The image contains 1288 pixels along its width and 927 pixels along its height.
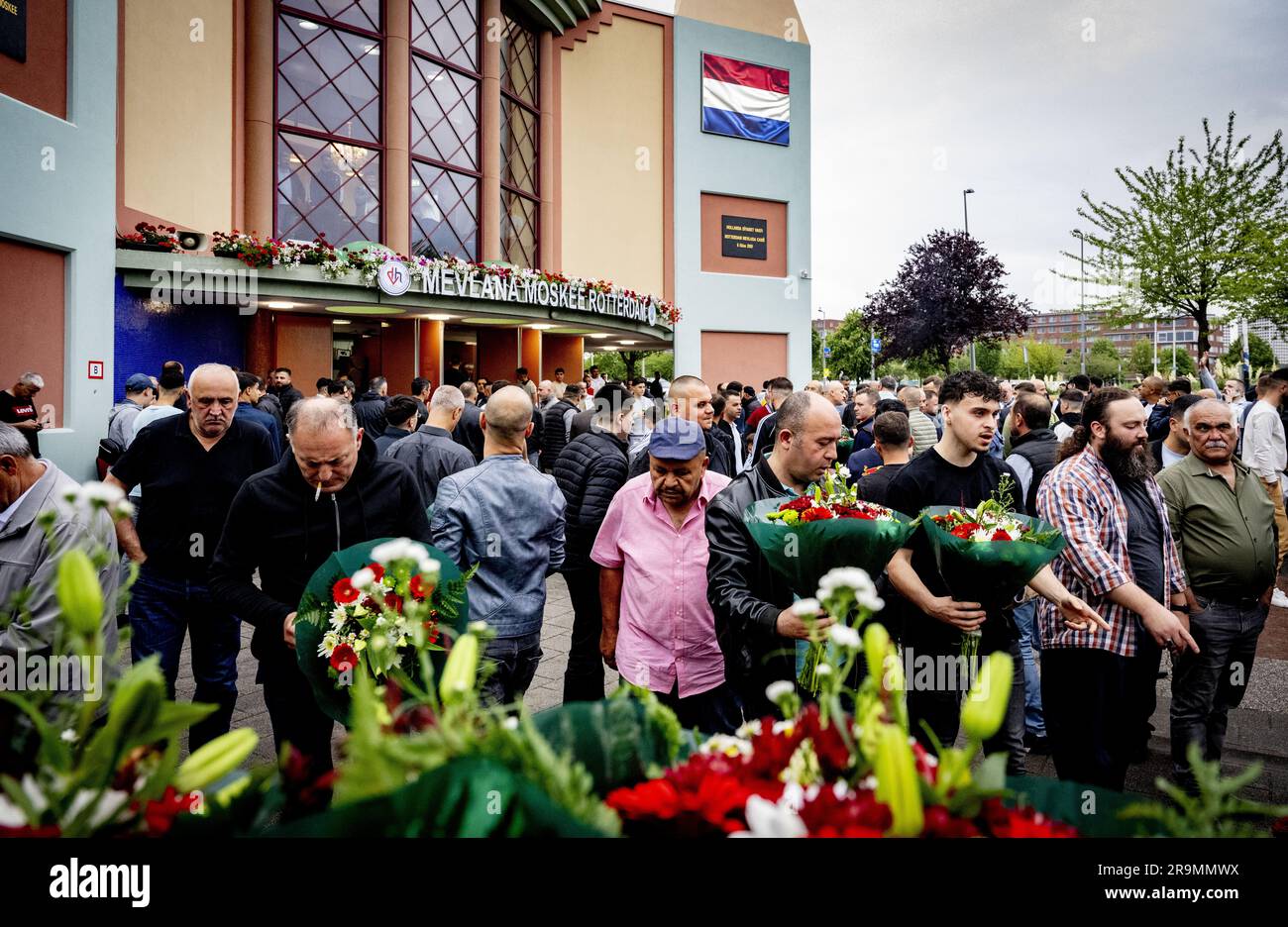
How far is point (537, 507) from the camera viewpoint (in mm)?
4023

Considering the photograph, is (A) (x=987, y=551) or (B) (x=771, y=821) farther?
(A) (x=987, y=551)

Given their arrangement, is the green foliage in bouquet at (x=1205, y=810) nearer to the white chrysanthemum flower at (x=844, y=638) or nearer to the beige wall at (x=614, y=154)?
the white chrysanthemum flower at (x=844, y=638)

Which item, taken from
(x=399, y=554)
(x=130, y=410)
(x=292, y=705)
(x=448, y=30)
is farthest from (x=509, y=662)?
(x=448, y=30)

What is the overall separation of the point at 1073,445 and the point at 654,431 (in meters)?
2.45

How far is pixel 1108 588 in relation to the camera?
356cm

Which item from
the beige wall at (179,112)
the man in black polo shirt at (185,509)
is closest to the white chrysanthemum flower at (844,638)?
the man in black polo shirt at (185,509)

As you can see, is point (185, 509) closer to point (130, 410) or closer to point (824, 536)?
point (824, 536)

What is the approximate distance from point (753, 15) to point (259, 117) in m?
17.8

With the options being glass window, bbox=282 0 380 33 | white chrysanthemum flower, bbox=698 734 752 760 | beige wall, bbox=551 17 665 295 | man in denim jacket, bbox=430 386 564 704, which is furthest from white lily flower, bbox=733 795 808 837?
beige wall, bbox=551 17 665 295

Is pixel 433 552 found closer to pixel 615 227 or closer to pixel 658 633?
pixel 658 633

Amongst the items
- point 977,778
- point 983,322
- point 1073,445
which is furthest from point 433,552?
point 983,322

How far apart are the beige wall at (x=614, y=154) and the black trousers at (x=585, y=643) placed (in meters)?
21.0

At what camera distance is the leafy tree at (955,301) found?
3111 centimetres

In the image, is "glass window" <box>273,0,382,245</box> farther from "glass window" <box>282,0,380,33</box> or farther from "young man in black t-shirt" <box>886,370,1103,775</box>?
"young man in black t-shirt" <box>886,370,1103,775</box>
